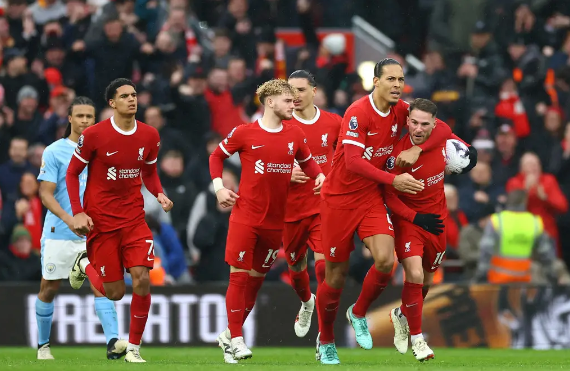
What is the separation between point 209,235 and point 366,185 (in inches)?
205

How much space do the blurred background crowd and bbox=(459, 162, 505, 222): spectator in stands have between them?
0.08 feet

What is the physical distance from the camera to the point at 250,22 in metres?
18.6

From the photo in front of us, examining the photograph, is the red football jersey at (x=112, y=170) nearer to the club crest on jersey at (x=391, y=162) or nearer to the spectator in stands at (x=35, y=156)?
the club crest on jersey at (x=391, y=162)

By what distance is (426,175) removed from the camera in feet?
36.0

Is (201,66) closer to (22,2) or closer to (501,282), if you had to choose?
(22,2)

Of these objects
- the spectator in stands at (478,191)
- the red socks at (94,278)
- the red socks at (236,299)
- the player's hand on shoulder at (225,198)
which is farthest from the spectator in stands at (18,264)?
the spectator in stands at (478,191)

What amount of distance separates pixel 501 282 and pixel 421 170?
501 cm

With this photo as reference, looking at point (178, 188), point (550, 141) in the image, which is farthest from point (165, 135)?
point (550, 141)

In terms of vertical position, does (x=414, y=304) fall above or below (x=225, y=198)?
below

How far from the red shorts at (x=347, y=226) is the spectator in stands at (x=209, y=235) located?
479 centimetres

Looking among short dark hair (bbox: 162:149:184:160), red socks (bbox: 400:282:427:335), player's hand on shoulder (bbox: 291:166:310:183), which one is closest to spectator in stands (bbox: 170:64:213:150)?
short dark hair (bbox: 162:149:184:160)

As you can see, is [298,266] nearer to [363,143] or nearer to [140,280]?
[140,280]

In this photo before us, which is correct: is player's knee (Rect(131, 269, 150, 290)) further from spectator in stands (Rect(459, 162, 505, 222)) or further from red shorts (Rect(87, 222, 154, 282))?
spectator in stands (Rect(459, 162, 505, 222))

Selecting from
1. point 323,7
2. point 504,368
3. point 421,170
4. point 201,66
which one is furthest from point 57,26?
point 504,368
